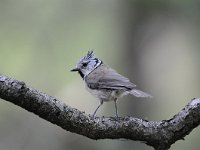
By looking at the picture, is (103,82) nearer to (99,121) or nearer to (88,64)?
(88,64)

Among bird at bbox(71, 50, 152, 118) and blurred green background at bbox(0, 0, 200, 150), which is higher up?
blurred green background at bbox(0, 0, 200, 150)

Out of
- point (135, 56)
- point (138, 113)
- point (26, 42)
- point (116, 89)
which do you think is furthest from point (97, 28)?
point (116, 89)

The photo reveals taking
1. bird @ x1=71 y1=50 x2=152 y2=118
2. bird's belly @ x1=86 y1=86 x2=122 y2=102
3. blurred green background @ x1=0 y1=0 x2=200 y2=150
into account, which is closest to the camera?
bird @ x1=71 y1=50 x2=152 y2=118

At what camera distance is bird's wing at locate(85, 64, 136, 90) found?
4958 mm

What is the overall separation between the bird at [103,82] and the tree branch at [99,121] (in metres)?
0.73

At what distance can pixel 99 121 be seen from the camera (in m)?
3.76

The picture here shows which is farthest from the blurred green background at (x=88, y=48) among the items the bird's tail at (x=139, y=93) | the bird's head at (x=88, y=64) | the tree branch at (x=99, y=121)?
the tree branch at (x=99, y=121)

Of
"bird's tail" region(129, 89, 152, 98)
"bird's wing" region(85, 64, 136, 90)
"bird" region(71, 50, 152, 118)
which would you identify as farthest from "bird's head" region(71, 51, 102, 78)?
"bird's tail" region(129, 89, 152, 98)

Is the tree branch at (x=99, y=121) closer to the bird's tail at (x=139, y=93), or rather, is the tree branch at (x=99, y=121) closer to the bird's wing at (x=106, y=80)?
the bird's tail at (x=139, y=93)

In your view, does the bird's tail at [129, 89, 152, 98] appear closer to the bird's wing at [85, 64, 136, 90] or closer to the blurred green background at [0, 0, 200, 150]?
the bird's wing at [85, 64, 136, 90]

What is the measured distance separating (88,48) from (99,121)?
819cm

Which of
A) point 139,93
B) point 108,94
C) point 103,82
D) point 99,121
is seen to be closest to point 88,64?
point 103,82

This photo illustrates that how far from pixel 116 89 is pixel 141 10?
5.54 metres

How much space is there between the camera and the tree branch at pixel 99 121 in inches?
127
